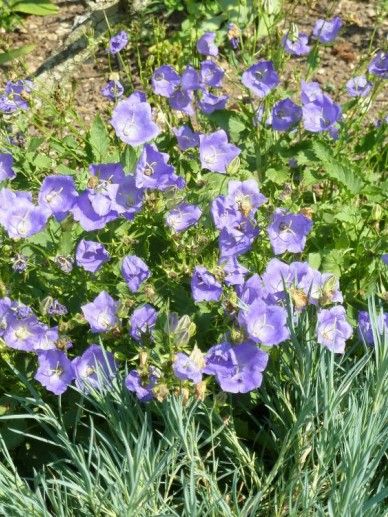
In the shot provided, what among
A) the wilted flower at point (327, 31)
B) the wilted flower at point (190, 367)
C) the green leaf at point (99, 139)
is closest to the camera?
the wilted flower at point (190, 367)

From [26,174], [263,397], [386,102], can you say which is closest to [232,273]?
[263,397]

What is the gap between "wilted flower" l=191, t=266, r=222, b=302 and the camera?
2.22 m

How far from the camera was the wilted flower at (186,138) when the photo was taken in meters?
2.74

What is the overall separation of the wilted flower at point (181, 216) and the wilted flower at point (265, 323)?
0.31 metres

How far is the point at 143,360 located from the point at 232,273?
39 cm

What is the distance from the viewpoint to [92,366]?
2328 mm

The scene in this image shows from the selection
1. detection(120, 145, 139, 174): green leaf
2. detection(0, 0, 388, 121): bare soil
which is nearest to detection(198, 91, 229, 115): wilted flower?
detection(120, 145, 139, 174): green leaf

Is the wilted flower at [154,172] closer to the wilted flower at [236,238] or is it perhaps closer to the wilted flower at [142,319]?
the wilted flower at [236,238]

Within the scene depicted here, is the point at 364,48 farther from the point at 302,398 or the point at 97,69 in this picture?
the point at 302,398

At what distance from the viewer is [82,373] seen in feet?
7.59

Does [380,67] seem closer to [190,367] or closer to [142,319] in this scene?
[142,319]

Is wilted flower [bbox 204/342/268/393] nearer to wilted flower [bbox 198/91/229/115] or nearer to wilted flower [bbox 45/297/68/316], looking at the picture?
wilted flower [bbox 45/297/68/316]

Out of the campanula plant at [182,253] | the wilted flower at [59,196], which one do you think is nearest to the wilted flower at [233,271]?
the campanula plant at [182,253]

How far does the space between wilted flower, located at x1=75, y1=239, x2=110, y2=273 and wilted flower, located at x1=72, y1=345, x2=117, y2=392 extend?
0.70 ft
